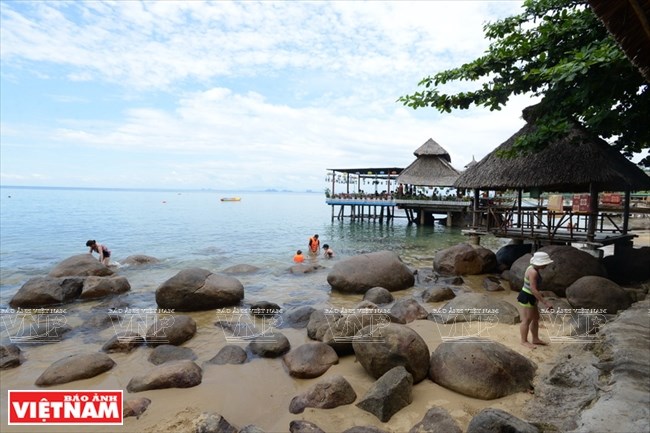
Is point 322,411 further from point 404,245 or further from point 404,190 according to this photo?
point 404,190

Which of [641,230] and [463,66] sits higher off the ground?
[463,66]

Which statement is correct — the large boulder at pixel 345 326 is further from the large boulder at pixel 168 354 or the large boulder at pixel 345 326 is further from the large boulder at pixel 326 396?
the large boulder at pixel 168 354

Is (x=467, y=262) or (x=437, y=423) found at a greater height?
(x=467, y=262)

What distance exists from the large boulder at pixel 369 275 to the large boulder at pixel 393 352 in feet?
16.0

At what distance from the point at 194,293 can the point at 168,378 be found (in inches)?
136

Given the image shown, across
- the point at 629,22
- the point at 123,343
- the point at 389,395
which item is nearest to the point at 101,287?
the point at 123,343

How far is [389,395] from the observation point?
404 centimetres

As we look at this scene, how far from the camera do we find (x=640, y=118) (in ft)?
28.0

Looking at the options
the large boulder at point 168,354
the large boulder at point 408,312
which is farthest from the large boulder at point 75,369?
the large boulder at point 408,312

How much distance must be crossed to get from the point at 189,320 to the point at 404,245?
599 inches

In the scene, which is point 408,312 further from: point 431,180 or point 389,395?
point 431,180

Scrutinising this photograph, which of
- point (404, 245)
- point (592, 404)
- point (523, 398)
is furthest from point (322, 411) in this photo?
point (404, 245)

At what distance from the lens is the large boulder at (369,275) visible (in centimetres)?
978

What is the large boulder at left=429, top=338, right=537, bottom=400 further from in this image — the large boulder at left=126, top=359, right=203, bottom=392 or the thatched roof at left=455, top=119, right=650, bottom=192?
the thatched roof at left=455, top=119, right=650, bottom=192
